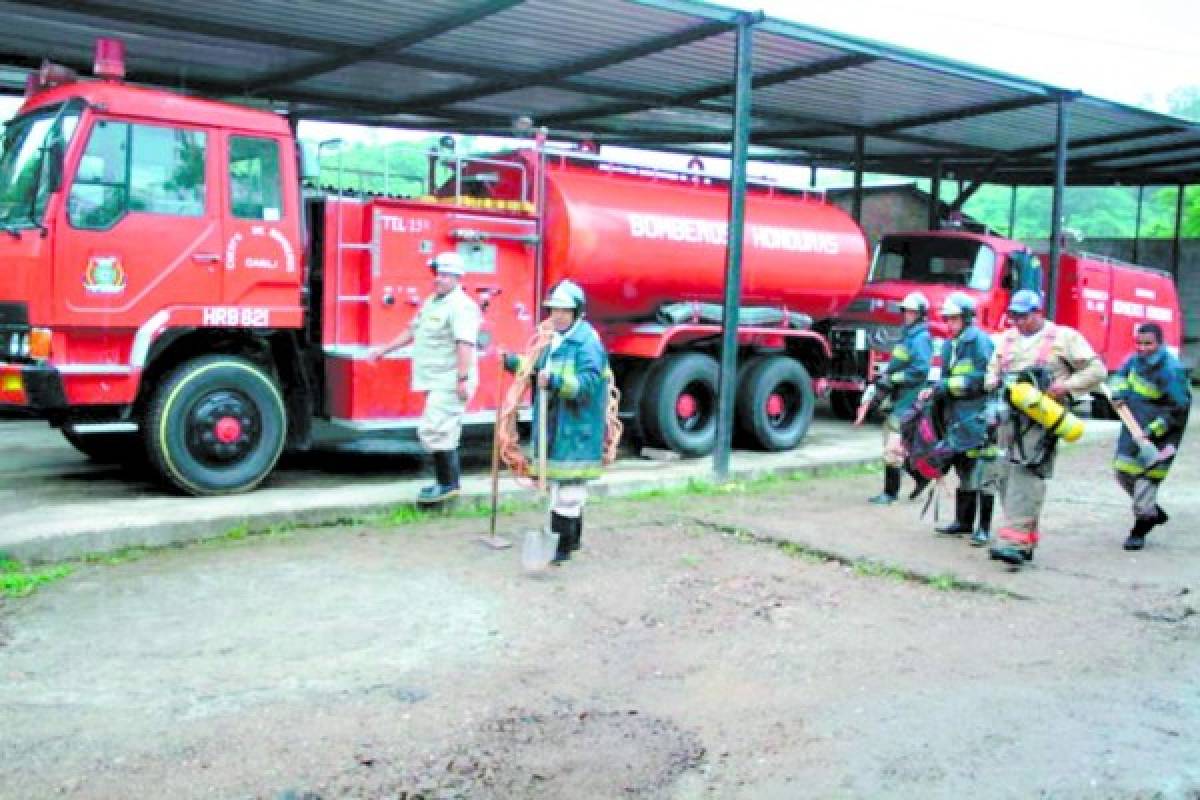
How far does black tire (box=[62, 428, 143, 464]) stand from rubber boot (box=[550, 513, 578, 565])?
3.91 m

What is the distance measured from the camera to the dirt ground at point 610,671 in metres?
3.89

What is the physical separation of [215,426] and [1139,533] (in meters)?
6.38

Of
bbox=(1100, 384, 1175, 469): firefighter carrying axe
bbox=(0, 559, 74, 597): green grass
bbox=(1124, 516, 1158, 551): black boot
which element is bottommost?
bbox=(0, 559, 74, 597): green grass

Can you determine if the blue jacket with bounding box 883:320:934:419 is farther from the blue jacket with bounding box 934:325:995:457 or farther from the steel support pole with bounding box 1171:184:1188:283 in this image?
the steel support pole with bounding box 1171:184:1188:283

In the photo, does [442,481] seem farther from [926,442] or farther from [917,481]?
[917,481]

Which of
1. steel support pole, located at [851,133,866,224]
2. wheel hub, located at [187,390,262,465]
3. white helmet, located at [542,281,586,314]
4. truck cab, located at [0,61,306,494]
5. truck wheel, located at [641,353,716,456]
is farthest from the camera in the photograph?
steel support pole, located at [851,133,866,224]

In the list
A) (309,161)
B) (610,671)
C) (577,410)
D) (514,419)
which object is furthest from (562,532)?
(309,161)

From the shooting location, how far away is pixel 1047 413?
658 cm

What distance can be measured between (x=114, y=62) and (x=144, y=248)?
1349mm

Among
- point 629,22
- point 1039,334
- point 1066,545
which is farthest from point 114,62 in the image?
point 1066,545

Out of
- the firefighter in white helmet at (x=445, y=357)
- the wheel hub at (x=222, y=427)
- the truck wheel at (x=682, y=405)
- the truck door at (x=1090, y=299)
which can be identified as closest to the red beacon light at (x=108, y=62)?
the wheel hub at (x=222, y=427)

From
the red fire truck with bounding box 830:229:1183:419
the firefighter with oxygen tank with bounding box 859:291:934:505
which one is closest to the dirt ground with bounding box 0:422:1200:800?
the firefighter with oxygen tank with bounding box 859:291:934:505

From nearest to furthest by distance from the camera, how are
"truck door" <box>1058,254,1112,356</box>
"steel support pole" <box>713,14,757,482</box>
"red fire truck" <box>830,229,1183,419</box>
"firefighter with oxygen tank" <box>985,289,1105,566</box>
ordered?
"firefighter with oxygen tank" <box>985,289,1105,566</box> → "steel support pole" <box>713,14,757,482</box> → "red fire truck" <box>830,229,1183,419</box> → "truck door" <box>1058,254,1112,356</box>

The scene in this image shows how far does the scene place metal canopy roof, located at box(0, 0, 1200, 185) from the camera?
9625mm
